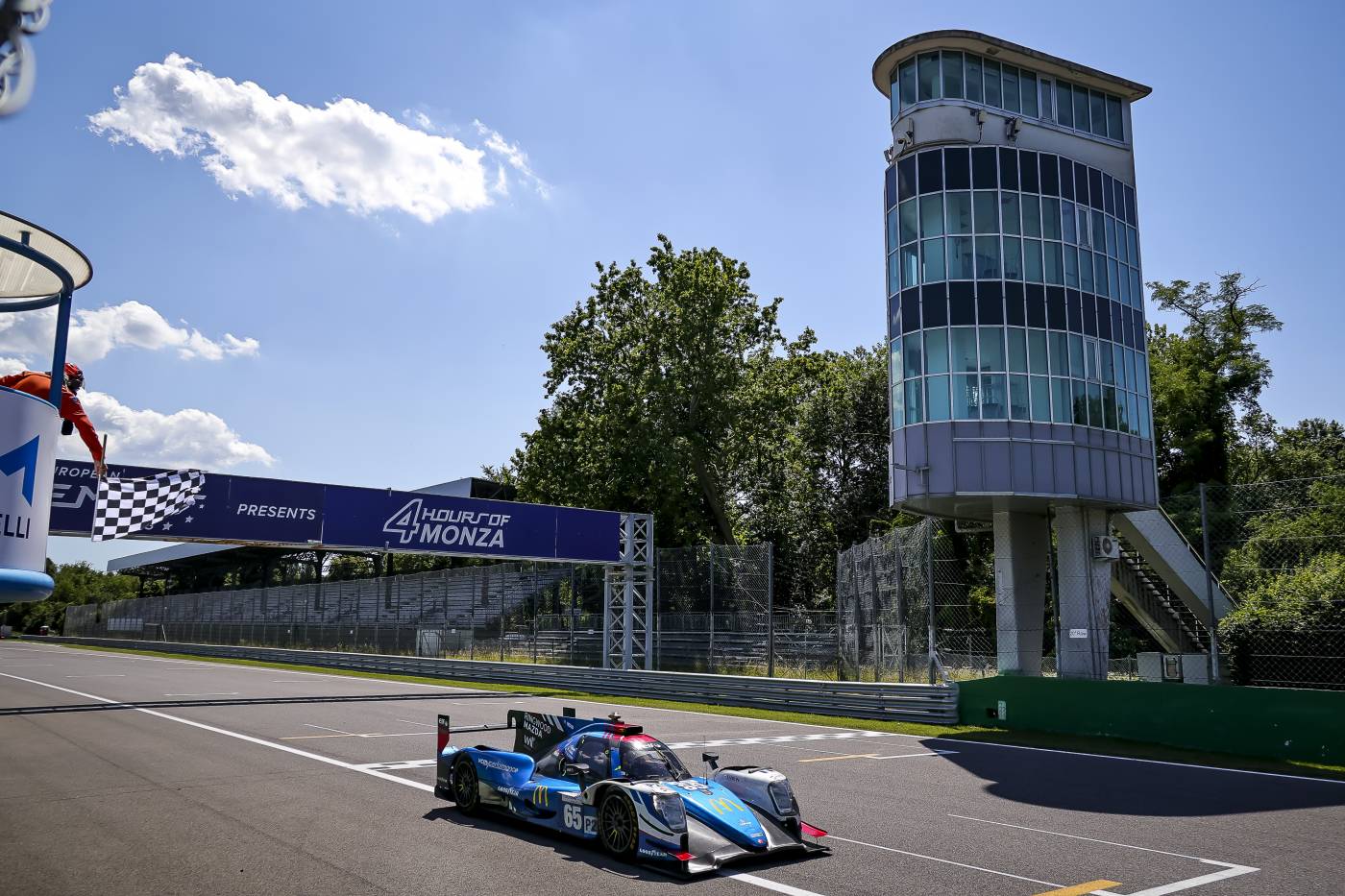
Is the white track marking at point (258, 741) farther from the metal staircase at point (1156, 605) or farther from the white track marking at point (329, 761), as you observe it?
the metal staircase at point (1156, 605)

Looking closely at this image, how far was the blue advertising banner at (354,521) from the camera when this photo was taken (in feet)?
78.3

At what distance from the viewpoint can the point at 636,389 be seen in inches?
1802

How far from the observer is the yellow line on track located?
25.0 ft

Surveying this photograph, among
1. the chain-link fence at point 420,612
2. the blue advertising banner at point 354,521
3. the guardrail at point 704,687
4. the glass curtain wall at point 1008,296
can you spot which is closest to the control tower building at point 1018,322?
the glass curtain wall at point 1008,296

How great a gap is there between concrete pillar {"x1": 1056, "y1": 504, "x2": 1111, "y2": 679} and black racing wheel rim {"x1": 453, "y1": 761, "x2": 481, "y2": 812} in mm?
18488

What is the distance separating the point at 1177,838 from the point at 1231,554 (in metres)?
16.2

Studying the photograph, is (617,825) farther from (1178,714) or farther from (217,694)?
(217,694)

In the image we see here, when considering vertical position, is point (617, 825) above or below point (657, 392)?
below

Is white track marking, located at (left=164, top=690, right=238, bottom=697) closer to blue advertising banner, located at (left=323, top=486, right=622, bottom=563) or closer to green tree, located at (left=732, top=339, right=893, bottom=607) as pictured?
blue advertising banner, located at (left=323, top=486, right=622, bottom=563)

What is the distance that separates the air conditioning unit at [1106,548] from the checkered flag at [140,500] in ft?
73.7

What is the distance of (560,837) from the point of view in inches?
372

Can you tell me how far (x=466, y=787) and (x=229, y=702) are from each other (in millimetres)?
16001

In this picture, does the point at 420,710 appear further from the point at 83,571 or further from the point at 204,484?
the point at 83,571

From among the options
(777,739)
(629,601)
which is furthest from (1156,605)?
(777,739)
